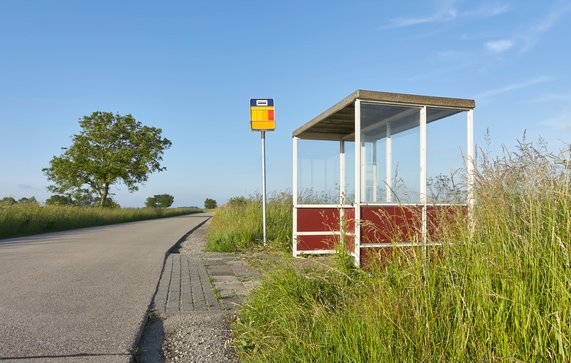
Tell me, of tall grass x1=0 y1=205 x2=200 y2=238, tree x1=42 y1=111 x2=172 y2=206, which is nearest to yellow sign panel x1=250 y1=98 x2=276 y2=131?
tall grass x1=0 y1=205 x2=200 y2=238

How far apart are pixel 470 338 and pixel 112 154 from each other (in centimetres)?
3943

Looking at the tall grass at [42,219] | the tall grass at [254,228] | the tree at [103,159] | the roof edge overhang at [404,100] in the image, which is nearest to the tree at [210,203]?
the tree at [103,159]

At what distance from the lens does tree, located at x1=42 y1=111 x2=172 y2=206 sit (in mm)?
37875

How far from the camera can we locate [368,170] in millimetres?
8711

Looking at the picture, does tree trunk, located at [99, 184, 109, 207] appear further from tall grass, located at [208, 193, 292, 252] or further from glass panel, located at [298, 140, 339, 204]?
glass panel, located at [298, 140, 339, 204]

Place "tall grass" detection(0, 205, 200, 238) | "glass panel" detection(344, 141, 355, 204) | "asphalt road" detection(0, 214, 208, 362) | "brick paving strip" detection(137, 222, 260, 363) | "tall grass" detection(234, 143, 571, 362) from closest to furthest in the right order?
"tall grass" detection(234, 143, 571, 362), "asphalt road" detection(0, 214, 208, 362), "brick paving strip" detection(137, 222, 260, 363), "glass panel" detection(344, 141, 355, 204), "tall grass" detection(0, 205, 200, 238)

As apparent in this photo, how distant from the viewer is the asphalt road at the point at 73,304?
12.1 feet

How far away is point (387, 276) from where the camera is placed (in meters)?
3.45

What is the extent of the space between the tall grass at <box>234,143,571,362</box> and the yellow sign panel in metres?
7.91

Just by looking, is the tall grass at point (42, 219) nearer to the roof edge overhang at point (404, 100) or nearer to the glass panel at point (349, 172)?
the glass panel at point (349, 172)

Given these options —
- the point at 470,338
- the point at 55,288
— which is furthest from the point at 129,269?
the point at 470,338

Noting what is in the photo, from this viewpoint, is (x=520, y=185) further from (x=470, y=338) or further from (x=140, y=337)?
(x=140, y=337)

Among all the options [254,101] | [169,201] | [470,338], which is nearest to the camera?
[470,338]

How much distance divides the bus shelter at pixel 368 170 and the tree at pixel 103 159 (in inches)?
1249
